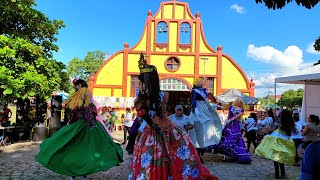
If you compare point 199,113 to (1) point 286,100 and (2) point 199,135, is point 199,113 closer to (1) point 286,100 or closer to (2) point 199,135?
(2) point 199,135

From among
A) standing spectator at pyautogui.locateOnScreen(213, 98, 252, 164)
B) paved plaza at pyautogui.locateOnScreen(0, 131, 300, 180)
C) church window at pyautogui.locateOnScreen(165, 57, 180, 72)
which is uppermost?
church window at pyautogui.locateOnScreen(165, 57, 180, 72)

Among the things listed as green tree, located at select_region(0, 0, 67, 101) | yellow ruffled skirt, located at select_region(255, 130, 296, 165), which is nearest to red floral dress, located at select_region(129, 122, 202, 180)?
yellow ruffled skirt, located at select_region(255, 130, 296, 165)

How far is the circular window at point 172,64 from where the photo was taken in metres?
34.6

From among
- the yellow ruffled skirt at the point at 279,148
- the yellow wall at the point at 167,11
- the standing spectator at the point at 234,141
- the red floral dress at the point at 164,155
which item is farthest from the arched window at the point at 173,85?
the red floral dress at the point at 164,155

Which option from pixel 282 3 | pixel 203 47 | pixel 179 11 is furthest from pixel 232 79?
pixel 282 3

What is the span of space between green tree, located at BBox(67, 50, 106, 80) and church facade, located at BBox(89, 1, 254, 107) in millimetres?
25681

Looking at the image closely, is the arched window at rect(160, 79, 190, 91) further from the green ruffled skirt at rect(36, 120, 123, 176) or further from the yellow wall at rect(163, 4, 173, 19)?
the green ruffled skirt at rect(36, 120, 123, 176)

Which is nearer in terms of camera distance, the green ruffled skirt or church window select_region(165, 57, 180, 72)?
the green ruffled skirt

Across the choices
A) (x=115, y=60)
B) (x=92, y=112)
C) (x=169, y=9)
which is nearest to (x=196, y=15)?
(x=169, y=9)

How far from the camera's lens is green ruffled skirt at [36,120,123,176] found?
6.12 meters

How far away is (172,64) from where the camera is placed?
3478cm

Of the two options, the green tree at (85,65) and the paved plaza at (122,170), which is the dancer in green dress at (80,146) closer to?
the paved plaza at (122,170)

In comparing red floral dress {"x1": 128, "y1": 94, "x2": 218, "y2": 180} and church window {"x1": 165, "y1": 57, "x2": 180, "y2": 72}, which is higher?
church window {"x1": 165, "y1": 57, "x2": 180, "y2": 72}

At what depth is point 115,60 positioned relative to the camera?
34.8 metres
